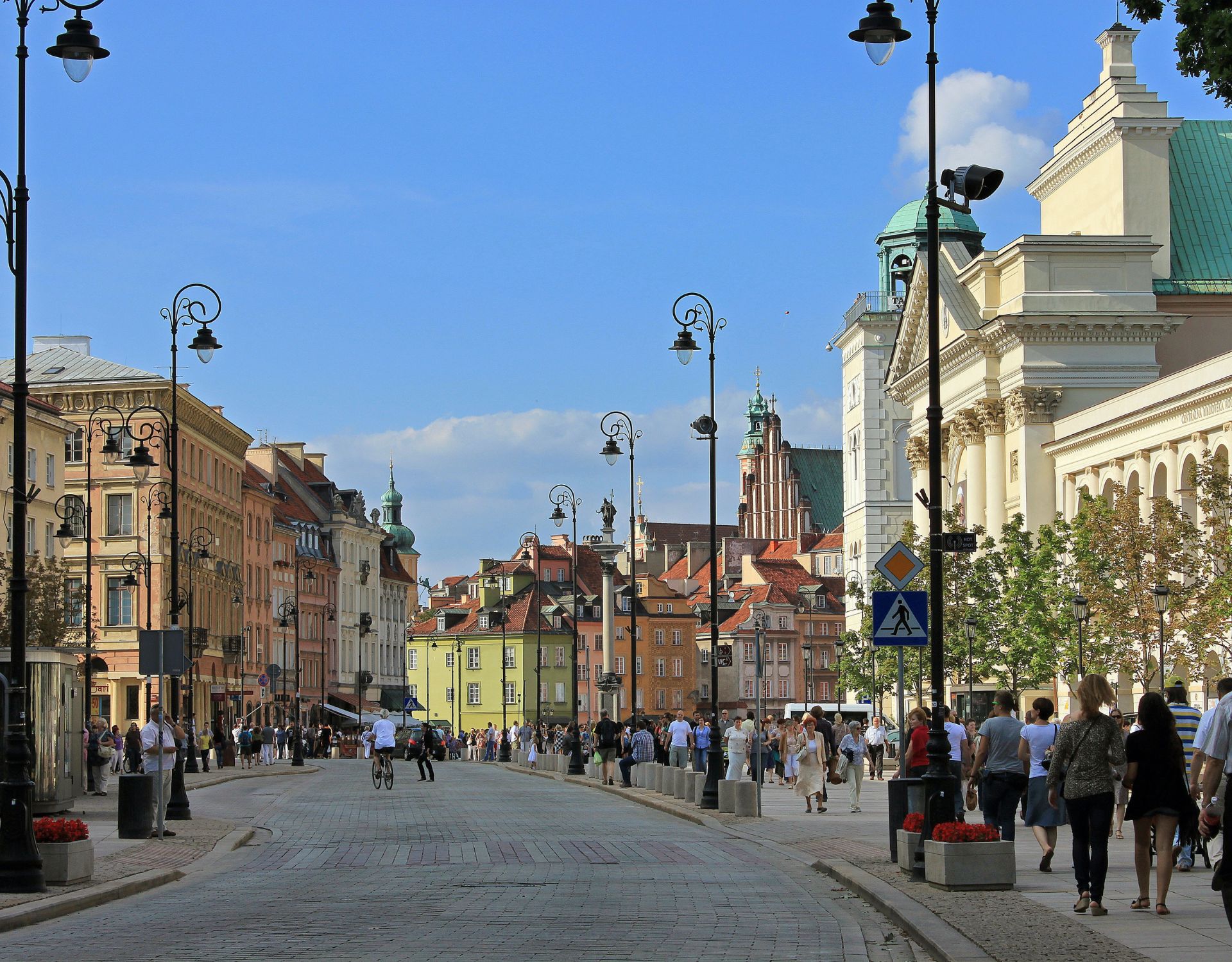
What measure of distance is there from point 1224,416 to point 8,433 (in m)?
40.7

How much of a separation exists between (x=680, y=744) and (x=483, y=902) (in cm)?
2786

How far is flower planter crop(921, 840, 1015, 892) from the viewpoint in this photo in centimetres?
1733

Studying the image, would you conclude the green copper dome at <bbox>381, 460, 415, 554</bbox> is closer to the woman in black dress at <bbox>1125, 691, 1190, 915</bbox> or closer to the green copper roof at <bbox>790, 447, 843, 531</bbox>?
the green copper roof at <bbox>790, 447, 843, 531</bbox>

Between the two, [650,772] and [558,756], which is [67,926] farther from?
[558,756]

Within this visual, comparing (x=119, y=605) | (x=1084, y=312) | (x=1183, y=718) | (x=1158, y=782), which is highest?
(x=1084, y=312)

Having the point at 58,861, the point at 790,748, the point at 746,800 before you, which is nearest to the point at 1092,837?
the point at 58,861

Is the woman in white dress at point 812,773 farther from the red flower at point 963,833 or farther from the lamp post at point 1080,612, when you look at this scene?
the red flower at point 963,833

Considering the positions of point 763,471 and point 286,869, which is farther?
point 763,471

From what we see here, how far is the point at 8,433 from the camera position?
6962 cm

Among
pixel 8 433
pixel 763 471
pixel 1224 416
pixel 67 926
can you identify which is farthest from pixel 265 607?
pixel 67 926

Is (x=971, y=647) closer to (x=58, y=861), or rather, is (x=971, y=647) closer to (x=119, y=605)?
(x=119, y=605)

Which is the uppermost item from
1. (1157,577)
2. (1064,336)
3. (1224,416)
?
(1064,336)

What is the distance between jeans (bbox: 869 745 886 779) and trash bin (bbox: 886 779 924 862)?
3482cm

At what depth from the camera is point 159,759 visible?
82.4 ft
